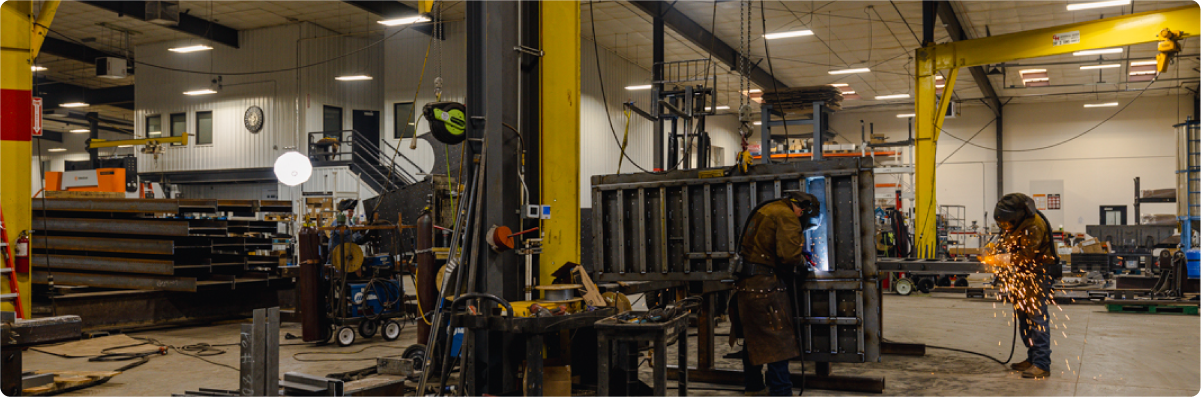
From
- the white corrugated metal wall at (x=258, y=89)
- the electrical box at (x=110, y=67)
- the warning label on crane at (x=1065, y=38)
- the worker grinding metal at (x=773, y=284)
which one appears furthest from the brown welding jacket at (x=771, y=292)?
the electrical box at (x=110, y=67)

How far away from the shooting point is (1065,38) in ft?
41.9

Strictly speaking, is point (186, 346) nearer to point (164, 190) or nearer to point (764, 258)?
point (764, 258)

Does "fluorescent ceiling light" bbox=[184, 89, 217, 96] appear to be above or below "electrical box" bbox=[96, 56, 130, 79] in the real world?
below

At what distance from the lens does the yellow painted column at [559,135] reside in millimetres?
5609

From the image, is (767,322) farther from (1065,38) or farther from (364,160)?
(364,160)

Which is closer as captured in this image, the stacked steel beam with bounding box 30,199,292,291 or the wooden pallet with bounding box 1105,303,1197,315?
the stacked steel beam with bounding box 30,199,292,291

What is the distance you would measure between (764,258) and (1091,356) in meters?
4.53

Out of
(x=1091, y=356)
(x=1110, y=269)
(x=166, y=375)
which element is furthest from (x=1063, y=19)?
(x=166, y=375)

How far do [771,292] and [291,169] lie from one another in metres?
11.9

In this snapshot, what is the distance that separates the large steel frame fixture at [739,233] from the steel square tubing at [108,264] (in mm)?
6187

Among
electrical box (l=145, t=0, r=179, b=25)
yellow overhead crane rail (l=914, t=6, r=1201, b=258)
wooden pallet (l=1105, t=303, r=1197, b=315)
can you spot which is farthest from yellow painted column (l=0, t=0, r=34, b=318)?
wooden pallet (l=1105, t=303, r=1197, b=315)

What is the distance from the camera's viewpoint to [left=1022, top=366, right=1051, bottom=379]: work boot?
6.80 m

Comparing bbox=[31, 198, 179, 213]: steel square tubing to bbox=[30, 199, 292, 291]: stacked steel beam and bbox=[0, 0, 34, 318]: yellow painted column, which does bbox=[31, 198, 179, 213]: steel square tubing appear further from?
Answer: bbox=[0, 0, 34, 318]: yellow painted column

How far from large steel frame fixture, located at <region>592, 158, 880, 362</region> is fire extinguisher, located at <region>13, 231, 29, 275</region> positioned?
196 inches
